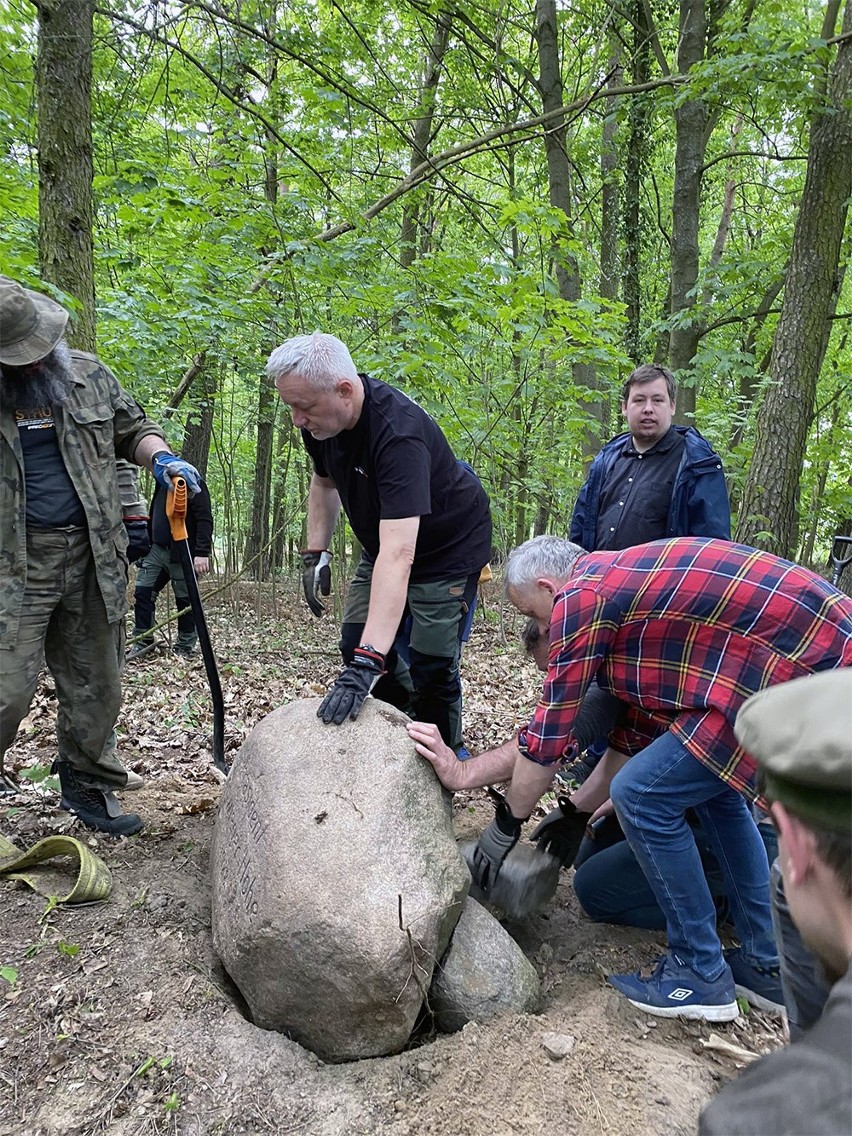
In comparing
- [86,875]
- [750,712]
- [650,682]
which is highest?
[750,712]

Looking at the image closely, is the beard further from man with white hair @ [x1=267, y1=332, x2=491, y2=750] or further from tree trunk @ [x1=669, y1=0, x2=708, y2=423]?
tree trunk @ [x1=669, y1=0, x2=708, y2=423]

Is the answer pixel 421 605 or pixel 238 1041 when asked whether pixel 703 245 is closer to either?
pixel 421 605

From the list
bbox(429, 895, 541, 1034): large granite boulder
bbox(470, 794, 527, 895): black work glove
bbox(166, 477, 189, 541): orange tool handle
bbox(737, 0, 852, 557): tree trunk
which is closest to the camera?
bbox(429, 895, 541, 1034): large granite boulder

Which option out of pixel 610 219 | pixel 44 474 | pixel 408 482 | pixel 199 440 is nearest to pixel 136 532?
pixel 44 474

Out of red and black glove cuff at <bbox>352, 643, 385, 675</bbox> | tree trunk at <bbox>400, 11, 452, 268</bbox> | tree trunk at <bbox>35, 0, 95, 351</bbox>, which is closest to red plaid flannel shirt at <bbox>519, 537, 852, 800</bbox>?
red and black glove cuff at <bbox>352, 643, 385, 675</bbox>

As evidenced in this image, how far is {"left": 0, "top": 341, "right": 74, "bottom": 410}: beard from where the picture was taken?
2.97 m

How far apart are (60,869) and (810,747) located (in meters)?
2.96

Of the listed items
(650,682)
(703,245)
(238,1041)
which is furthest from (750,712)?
(703,245)

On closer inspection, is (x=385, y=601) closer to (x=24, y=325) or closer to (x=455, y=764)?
(x=455, y=764)

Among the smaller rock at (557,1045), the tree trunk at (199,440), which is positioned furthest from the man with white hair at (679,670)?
the tree trunk at (199,440)

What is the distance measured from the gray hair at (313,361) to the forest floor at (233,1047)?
2088 mm

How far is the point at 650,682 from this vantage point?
8.10ft

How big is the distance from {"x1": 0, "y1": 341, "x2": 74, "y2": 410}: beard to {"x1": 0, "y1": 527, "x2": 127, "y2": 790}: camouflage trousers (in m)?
0.53

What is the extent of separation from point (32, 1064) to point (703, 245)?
2114cm
